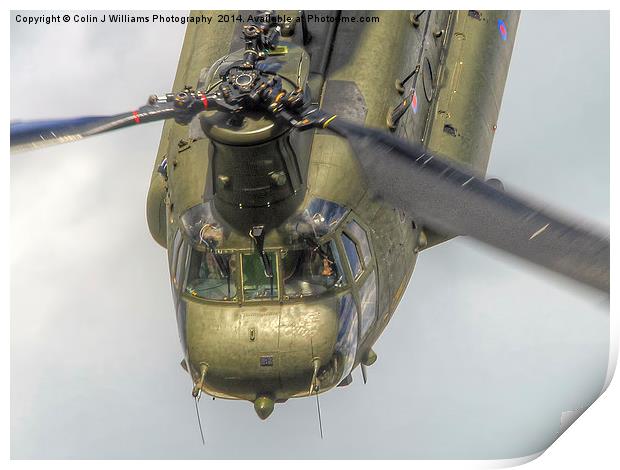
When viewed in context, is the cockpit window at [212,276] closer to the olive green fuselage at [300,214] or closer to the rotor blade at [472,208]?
the olive green fuselage at [300,214]

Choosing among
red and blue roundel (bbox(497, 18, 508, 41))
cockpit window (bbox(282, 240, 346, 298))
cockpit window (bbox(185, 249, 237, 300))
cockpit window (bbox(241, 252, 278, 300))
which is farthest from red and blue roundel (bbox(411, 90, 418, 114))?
cockpit window (bbox(185, 249, 237, 300))

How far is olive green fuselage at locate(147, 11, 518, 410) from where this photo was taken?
14.9m

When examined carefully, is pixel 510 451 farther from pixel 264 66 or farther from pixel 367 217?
pixel 264 66

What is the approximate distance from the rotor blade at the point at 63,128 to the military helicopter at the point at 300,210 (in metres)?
0.02

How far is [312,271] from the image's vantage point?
15977mm

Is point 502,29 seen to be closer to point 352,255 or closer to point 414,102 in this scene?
point 414,102

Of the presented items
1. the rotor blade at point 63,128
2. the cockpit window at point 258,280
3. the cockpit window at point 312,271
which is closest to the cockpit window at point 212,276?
the cockpit window at point 258,280

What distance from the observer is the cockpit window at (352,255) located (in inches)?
633

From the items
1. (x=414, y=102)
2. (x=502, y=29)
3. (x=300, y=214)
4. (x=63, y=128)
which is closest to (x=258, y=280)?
(x=300, y=214)

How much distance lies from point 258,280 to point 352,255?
141cm

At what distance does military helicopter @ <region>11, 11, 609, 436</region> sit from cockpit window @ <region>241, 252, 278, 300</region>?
0.8 inches

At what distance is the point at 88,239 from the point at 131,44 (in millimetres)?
4367

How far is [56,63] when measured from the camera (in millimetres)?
24094
